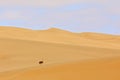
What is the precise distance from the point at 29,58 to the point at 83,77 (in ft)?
3.95

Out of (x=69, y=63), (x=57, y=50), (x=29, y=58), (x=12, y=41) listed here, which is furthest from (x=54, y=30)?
(x=69, y=63)

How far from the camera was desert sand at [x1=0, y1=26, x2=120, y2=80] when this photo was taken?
278 centimetres

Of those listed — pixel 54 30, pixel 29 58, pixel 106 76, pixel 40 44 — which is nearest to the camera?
pixel 106 76

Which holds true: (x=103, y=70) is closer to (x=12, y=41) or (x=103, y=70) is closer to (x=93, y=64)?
(x=93, y=64)

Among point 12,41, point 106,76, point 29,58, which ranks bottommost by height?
point 106,76

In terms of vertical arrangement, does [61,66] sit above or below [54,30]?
below

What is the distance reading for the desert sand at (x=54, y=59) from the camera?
2.78m

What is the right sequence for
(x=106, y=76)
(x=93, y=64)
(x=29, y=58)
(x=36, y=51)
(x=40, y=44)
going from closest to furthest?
1. (x=106, y=76)
2. (x=93, y=64)
3. (x=29, y=58)
4. (x=36, y=51)
5. (x=40, y=44)

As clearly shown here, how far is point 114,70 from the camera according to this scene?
2744 millimetres

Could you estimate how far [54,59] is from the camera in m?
3.72

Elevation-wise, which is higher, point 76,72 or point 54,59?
point 54,59

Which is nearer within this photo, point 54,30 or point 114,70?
point 114,70

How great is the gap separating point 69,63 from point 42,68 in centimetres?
23

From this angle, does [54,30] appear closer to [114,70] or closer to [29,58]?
[29,58]
